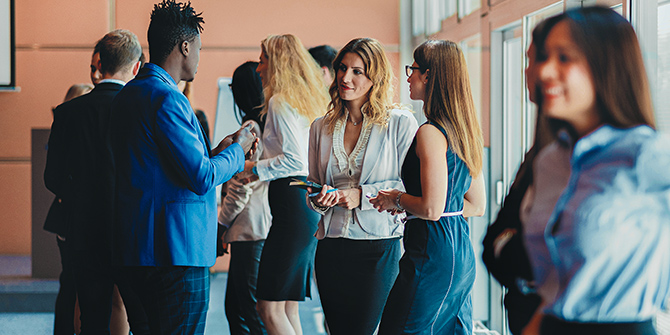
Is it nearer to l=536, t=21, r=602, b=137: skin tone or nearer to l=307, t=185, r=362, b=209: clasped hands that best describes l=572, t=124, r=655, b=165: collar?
l=536, t=21, r=602, b=137: skin tone

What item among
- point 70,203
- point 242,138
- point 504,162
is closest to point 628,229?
point 242,138

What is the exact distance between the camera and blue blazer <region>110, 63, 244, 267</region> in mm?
1736

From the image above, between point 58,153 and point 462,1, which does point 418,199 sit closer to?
point 58,153

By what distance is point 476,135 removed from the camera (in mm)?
1862

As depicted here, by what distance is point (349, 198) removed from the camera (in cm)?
211

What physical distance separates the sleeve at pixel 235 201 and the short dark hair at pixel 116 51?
27.9 inches

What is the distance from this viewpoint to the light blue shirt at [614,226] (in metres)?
0.73

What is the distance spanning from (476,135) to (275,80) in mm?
1186

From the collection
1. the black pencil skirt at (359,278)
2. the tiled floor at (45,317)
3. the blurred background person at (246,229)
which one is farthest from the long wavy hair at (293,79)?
the tiled floor at (45,317)

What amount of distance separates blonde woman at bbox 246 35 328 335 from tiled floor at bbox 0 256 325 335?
1.31 meters

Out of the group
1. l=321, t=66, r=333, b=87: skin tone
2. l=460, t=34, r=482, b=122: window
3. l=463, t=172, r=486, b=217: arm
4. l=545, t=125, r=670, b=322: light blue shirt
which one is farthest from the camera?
l=460, t=34, r=482, b=122: window

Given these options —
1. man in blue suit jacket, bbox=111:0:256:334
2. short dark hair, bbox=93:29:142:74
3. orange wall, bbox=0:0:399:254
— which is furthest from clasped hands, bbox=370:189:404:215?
orange wall, bbox=0:0:399:254

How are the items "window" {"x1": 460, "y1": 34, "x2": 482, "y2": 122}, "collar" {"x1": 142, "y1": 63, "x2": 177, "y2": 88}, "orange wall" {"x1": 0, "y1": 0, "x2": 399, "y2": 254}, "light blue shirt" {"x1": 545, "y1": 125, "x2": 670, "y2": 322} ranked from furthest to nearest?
"orange wall" {"x1": 0, "y1": 0, "x2": 399, "y2": 254}, "window" {"x1": 460, "y1": 34, "x2": 482, "y2": 122}, "collar" {"x1": 142, "y1": 63, "x2": 177, "y2": 88}, "light blue shirt" {"x1": 545, "y1": 125, "x2": 670, "y2": 322}

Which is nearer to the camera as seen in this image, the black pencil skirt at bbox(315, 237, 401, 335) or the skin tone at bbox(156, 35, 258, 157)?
the skin tone at bbox(156, 35, 258, 157)
